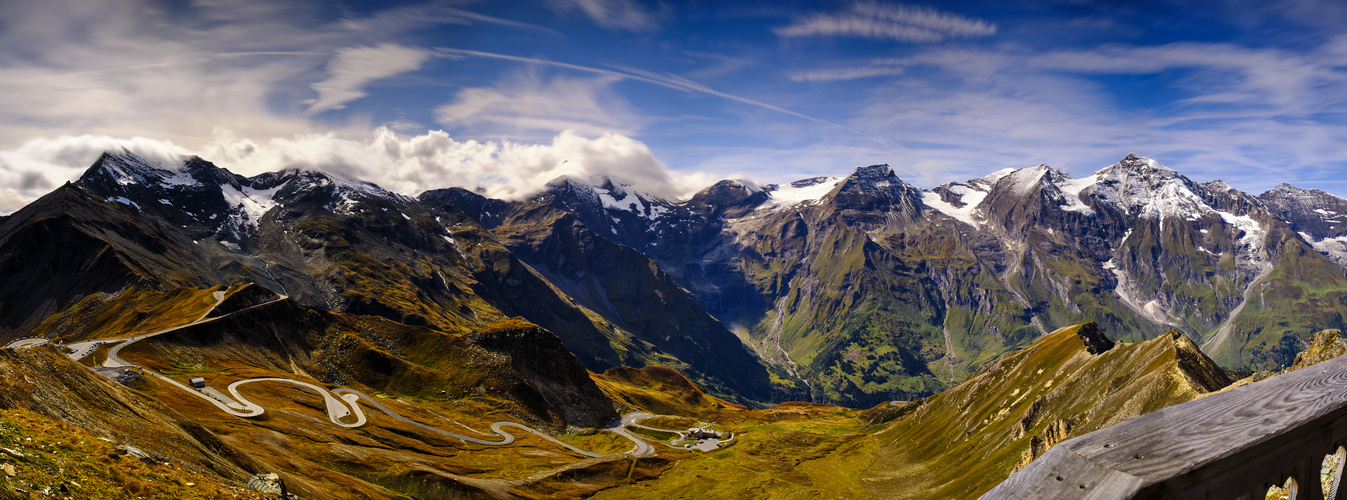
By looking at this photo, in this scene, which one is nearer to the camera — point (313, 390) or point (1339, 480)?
point (1339, 480)

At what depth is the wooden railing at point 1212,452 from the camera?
3.79 m

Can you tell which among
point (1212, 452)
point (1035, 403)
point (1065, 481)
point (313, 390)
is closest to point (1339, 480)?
point (1212, 452)

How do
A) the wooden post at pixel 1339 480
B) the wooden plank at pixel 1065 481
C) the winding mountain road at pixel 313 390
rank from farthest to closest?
the winding mountain road at pixel 313 390
the wooden post at pixel 1339 480
the wooden plank at pixel 1065 481

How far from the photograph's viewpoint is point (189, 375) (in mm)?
103750

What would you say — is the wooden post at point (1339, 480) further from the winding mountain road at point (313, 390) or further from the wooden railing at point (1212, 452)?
the winding mountain road at point (313, 390)

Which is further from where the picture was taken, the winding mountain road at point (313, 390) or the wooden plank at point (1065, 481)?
the winding mountain road at point (313, 390)

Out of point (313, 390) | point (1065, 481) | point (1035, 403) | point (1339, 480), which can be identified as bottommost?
point (1035, 403)

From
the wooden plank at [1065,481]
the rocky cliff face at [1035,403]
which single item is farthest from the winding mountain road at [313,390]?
the wooden plank at [1065,481]

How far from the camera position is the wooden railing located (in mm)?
3793

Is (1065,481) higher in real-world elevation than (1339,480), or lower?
higher

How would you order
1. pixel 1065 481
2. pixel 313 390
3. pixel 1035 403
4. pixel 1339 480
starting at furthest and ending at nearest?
pixel 313 390
pixel 1035 403
pixel 1339 480
pixel 1065 481

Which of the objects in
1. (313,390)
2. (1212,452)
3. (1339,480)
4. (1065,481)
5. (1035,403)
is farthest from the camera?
(313,390)

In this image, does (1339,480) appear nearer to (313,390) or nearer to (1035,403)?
(1035,403)

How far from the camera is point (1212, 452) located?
13.2 feet
